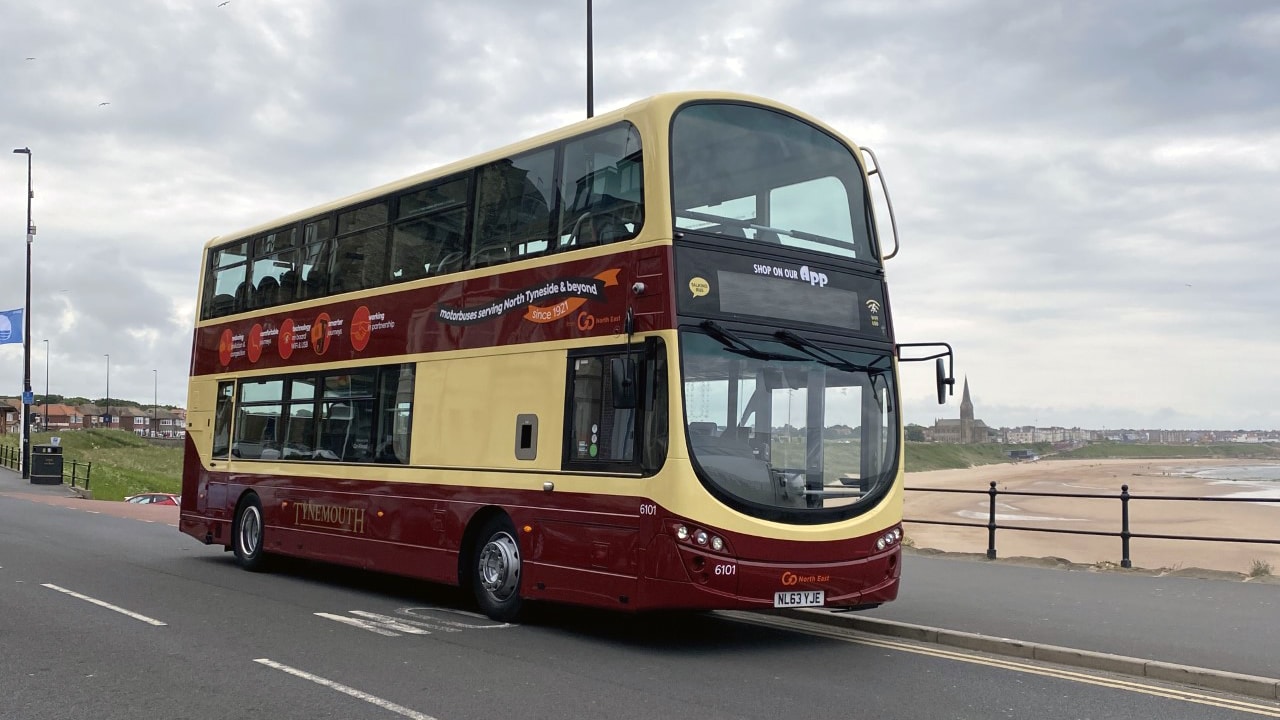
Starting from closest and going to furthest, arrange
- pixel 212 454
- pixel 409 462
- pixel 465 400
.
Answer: pixel 465 400 < pixel 409 462 < pixel 212 454

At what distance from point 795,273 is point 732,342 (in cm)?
92

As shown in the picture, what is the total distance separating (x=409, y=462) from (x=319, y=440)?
2168mm

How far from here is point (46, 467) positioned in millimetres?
39969

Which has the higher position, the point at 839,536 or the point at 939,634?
the point at 839,536

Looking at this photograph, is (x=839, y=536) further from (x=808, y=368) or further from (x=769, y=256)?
(x=769, y=256)

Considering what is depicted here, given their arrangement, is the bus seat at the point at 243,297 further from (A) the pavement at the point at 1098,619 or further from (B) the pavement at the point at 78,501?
(B) the pavement at the point at 78,501

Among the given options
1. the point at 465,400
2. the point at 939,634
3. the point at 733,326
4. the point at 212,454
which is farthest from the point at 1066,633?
the point at 212,454

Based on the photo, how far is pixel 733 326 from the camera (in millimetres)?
9312

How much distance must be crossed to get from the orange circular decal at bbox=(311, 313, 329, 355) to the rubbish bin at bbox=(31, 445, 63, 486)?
98.5 feet

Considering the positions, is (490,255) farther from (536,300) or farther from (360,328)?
(360,328)

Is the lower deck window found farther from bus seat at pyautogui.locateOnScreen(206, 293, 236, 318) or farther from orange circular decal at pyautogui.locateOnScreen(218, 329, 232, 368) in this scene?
bus seat at pyautogui.locateOnScreen(206, 293, 236, 318)

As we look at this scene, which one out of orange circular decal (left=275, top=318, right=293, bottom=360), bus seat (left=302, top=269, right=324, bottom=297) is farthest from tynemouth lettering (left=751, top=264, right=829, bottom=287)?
orange circular decal (left=275, top=318, right=293, bottom=360)

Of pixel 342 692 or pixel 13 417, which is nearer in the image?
pixel 342 692

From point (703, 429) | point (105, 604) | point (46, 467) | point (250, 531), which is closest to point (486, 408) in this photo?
point (703, 429)
